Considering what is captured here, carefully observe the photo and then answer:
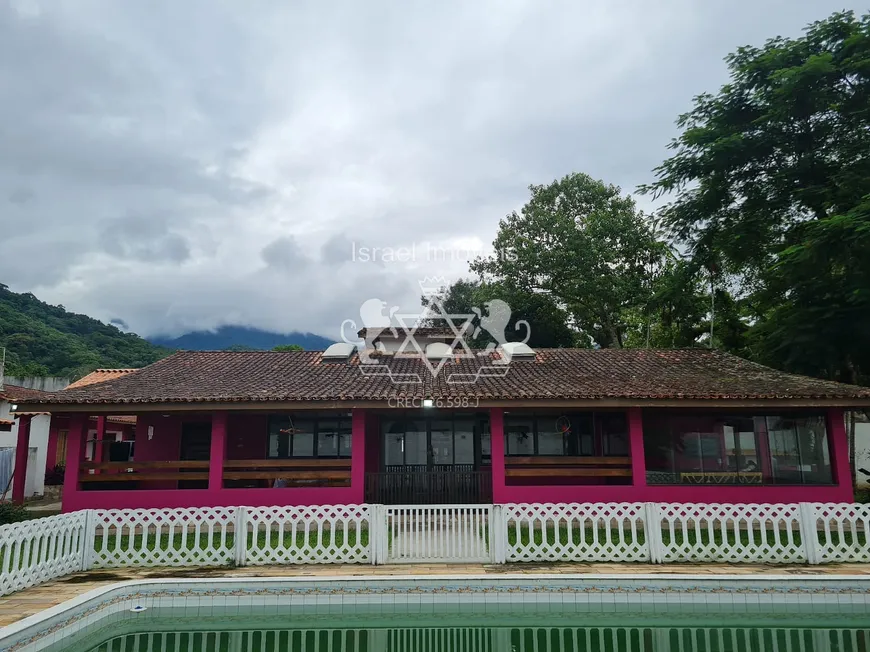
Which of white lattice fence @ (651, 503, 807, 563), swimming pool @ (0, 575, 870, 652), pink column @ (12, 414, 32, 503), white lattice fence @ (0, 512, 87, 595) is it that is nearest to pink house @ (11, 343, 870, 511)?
pink column @ (12, 414, 32, 503)

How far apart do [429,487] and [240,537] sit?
541 centimetres

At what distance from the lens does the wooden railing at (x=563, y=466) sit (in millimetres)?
13289

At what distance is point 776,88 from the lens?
50.9 ft

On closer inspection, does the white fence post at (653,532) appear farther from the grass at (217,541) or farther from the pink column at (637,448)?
the grass at (217,541)

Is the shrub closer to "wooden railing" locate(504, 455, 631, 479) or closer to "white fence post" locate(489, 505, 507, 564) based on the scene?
"white fence post" locate(489, 505, 507, 564)

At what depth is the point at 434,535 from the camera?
31.8ft

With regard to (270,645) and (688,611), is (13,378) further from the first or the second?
(688,611)

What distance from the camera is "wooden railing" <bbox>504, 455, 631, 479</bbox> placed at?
43.6ft

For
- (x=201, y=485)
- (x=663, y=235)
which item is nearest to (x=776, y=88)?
(x=663, y=235)

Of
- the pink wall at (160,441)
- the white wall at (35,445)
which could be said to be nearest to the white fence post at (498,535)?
the pink wall at (160,441)

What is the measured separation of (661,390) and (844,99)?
31.9 ft

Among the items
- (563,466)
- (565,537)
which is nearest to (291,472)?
(565,537)

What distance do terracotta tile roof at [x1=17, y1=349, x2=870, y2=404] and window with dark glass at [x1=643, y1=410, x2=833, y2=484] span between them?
3.35ft

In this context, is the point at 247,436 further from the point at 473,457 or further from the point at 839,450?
the point at 839,450
